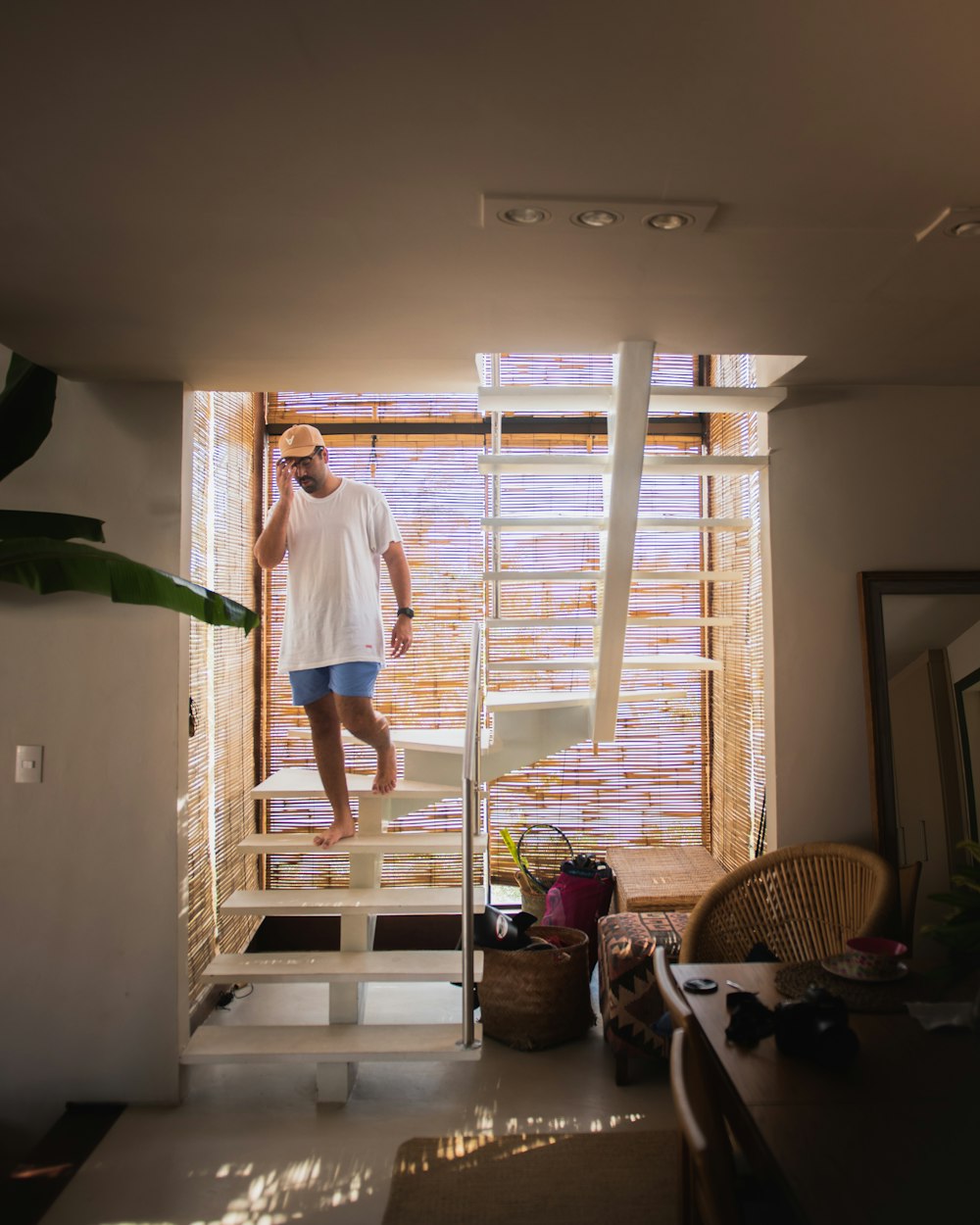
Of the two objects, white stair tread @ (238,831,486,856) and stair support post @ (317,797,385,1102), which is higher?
white stair tread @ (238,831,486,856)

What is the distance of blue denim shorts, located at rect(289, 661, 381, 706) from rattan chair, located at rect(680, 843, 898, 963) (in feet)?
4.92

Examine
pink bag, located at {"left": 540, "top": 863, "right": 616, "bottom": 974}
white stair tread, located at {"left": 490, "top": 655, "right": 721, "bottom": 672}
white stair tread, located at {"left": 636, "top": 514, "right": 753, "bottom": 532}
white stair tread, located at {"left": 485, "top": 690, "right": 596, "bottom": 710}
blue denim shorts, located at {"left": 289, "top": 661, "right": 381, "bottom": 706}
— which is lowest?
pink bag, located at {"left": 540, "top": 863, "right": 616, "bottom": 974}

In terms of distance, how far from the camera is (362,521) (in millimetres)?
3947

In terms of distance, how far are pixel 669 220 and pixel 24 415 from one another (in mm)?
2026

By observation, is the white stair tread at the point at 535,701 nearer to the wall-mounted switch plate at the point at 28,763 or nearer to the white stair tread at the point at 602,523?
the white stair tread at the point at 602,523

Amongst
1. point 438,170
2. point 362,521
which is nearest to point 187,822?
point 362,521

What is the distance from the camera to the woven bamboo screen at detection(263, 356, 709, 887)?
16.1 feet

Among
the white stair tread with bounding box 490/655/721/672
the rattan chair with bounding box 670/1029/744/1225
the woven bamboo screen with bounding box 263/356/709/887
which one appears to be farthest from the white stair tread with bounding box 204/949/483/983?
the rattan chair with bounding box 670/1029/744/1225

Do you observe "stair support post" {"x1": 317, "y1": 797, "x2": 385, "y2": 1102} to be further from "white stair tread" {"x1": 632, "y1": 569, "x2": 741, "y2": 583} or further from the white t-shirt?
"white stair tread" {"x1": 632, "y1": 569, "x2": 741, "y2": 583}

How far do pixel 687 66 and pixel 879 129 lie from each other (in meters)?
0.43

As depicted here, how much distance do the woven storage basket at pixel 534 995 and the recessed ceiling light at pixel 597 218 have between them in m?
2.70

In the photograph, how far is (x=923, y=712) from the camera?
134 inches

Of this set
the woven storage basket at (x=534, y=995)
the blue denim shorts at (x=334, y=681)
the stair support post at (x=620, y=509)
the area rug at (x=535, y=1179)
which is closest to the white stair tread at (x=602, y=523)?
the stair support post at (x=620, y=509)

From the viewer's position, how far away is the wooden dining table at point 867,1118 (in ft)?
4.72
